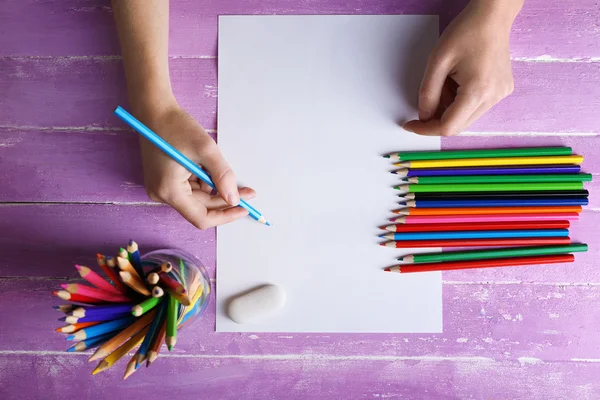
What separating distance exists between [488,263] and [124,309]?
0.45 metres

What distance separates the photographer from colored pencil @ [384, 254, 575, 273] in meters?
0.63

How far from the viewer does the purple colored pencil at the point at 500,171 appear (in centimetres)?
63

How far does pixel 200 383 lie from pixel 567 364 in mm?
494

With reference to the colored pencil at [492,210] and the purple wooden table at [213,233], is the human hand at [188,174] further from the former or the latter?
the colored pencil at [492,210]

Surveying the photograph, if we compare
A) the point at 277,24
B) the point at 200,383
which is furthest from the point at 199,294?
the point at 277,24

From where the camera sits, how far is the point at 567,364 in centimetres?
65

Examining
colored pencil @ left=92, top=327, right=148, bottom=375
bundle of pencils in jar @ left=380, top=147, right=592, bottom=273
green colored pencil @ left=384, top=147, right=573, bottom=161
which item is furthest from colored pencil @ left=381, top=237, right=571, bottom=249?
colored pencil @ left=92, top=327, right=148, bottom=375

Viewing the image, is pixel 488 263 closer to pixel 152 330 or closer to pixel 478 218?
pixel 478 218

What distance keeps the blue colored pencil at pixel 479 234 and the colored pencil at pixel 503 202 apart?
4 centimetres

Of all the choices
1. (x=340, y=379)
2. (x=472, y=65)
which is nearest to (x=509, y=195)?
(x=472, y=65)

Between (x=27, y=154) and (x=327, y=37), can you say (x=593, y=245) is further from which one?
(x=27, y=154)

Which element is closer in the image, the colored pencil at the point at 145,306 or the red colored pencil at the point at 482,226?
the colored pencil at the point at 145,306

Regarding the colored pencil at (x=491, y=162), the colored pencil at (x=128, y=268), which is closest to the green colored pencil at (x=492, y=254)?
the colored pencil at (x=491, y=162)

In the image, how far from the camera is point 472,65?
0.58 meters
